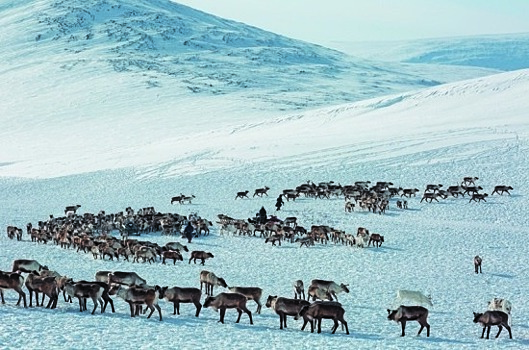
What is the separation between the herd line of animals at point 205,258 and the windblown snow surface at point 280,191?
0.38 meters

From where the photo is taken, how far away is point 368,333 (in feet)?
45.8

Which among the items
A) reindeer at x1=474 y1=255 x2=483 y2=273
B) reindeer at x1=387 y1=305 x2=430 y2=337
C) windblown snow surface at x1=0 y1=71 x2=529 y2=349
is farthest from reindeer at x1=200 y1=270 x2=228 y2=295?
reindeer at x1=474 y1=255 x2=483 y2=273

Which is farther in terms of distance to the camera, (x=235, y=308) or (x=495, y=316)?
(x=235, y=308)

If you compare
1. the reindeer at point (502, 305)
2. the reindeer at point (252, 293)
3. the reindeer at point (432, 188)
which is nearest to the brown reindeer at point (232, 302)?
the reindeer at point (252, 293)

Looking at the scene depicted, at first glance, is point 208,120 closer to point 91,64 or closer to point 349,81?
point 91,64

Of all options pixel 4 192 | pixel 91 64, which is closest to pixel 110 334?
pixel 4 192

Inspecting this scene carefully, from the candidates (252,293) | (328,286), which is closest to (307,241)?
(328,286)

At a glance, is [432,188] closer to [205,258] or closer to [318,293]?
[205,258]

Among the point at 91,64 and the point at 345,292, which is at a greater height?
the point at 91,64

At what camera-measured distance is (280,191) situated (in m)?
39.9

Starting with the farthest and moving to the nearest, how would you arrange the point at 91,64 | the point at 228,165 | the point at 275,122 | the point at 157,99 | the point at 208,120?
1. the point at 91,64
2. the point at 157,99
3. the point at 208,120
4. the point at 275,122
5. the point at 228,165

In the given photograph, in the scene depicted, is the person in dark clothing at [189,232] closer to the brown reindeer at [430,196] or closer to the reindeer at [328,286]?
the reindeer at [328,286]

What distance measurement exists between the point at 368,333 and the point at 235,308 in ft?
9.24

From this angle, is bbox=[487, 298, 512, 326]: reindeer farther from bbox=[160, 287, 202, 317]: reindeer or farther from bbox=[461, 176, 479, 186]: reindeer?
bbox=[461, 176, 479, 186]: reindeer
